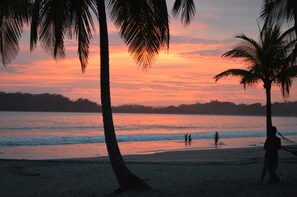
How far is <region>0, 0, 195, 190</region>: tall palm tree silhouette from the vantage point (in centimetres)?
880

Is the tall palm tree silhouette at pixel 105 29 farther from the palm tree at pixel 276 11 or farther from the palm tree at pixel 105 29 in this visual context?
the palm tree at pixel 276 11

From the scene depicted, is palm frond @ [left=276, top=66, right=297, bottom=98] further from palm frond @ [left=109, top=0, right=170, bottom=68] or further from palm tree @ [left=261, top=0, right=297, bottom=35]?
palm frond @ [left=109, top=0, right=170, bottom=68]

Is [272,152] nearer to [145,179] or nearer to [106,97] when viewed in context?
[106,97]

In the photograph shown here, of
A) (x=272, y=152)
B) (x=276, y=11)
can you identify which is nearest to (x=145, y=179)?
(x=272, y=152)

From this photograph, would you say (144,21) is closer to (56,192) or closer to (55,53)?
(55,53)

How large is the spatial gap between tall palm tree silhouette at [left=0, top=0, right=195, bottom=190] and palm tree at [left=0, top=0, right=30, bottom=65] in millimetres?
41

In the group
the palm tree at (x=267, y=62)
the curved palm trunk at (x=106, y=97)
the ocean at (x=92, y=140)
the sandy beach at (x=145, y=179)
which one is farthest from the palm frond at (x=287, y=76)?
the ocean at (x=92, y=140)

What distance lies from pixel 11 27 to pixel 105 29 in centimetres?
210

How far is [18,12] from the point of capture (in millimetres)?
8609

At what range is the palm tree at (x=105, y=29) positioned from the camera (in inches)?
346

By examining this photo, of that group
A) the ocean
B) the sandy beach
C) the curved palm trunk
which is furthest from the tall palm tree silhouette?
the ocean

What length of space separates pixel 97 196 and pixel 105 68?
3.54 metres

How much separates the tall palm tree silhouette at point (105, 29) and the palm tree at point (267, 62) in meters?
2.75

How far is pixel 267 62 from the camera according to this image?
10836mm
